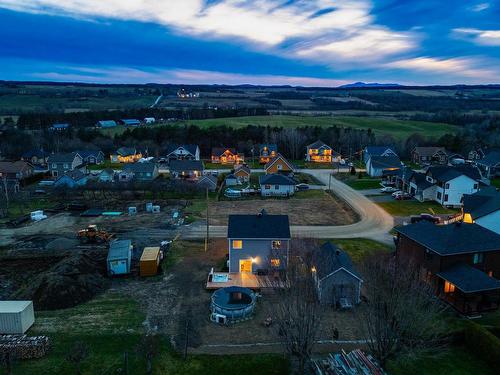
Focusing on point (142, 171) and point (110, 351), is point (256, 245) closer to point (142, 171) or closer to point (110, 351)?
point (110, 351)

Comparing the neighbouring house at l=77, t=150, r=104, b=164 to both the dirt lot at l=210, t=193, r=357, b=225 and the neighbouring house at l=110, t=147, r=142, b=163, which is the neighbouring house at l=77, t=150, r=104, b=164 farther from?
the dirt lot at l=210, t=193, r=357, b=225

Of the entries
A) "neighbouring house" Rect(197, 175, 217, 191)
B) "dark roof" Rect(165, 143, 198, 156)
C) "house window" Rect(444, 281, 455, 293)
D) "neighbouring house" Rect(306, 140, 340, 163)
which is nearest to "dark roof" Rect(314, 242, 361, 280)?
"house window" Rect(444, 281, 455, 293)

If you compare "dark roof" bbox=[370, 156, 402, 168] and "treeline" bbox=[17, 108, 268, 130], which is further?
"treeline" bbox=[17, 108, 268, 130]

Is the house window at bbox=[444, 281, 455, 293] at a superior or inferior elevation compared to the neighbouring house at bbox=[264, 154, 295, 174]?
inferior

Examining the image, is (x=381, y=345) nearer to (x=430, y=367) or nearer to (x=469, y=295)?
(x=430, y=367)

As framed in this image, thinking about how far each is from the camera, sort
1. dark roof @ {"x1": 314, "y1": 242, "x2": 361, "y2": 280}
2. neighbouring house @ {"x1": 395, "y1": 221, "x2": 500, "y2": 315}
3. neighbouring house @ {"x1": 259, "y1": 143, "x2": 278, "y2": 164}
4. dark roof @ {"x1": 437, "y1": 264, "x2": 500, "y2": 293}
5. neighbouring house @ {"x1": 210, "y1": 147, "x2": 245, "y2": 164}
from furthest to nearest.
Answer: neighbouring house @ {"x1": 259, "y1": 143, "x2": 278, "y2": 164}, neighbouring house @ {"x1": 210, "y1": 147, "x2": 245, "y2": 164}, dark roof @ {"x1": 314, "y1": 242, "x2": 361, "y2": 280}, neighbouring house @ {"x1": 395, "y1": 221, "x2": 500, "y2": 315}, dark roof @ {"x1": 437, "y1": 264, "x2": 500, "y2": 293}

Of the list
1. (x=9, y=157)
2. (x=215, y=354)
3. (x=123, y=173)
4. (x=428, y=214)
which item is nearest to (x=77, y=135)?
(x=9, y=157)
